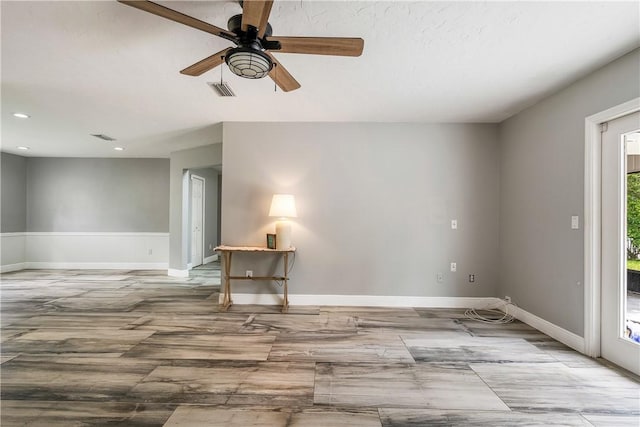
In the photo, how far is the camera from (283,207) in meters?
3.52

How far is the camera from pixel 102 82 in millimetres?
2732

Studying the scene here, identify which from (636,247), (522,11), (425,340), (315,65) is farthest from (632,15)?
(425,340)

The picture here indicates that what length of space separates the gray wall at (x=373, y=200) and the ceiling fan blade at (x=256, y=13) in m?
2.34

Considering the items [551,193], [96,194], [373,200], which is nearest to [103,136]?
[96,194]

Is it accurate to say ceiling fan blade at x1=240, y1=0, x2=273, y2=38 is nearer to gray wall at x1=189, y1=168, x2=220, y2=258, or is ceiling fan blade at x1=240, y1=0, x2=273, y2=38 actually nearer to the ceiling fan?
the ceiling fan

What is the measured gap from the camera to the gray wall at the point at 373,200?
12.5 feet

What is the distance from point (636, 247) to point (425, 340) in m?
1.79

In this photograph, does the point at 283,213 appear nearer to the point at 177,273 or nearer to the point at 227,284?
the point at 227,284

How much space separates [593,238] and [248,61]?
9.91 ft

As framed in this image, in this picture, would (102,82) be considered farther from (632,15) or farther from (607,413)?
(607,413)

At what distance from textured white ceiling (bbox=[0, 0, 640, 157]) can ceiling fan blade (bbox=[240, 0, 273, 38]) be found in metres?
0.35

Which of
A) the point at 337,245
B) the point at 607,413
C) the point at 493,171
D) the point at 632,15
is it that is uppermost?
the point at 632,15

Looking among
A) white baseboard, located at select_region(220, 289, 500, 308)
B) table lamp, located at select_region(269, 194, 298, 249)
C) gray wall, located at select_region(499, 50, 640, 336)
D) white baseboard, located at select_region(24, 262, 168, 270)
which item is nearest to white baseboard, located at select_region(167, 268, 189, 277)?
white baseboard, located at select_region(24, 262, 168, 270)

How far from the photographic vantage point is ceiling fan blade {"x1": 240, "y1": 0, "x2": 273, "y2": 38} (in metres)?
1.33
